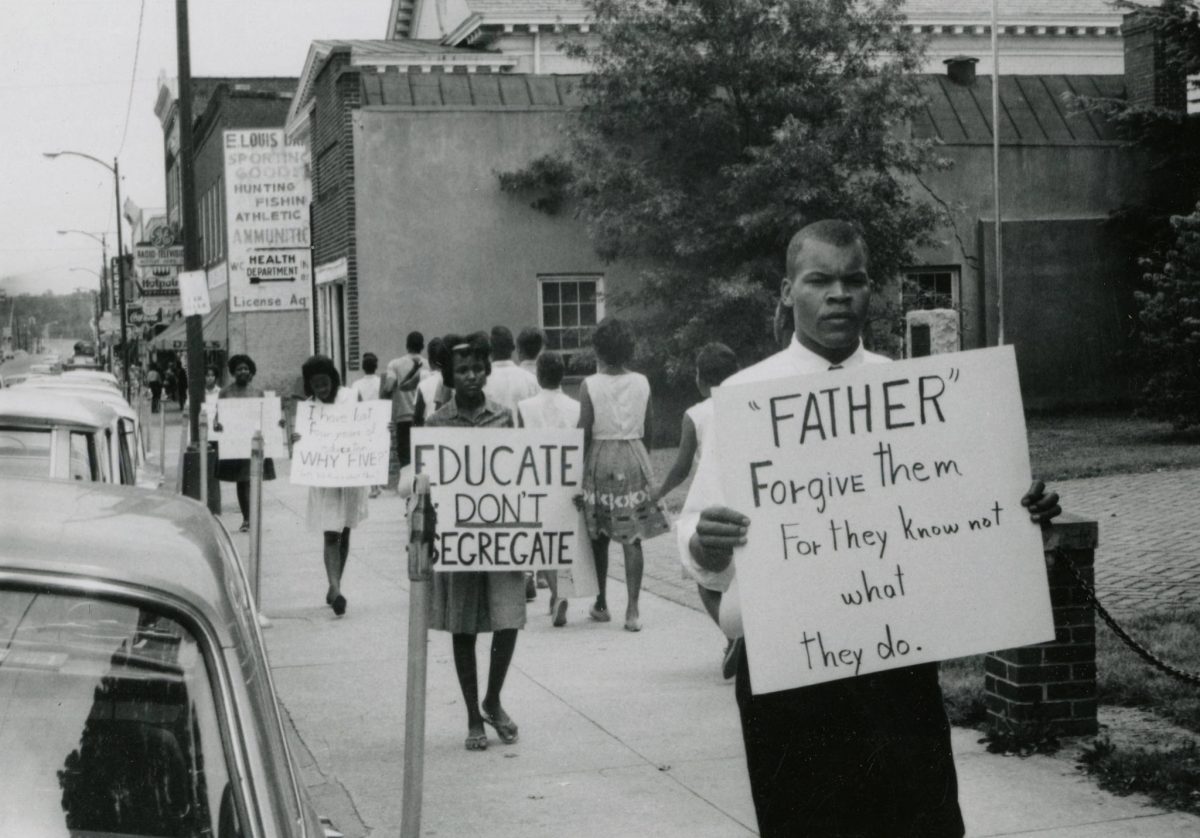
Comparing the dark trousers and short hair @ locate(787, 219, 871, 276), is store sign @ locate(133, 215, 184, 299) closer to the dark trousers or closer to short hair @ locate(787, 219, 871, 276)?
short hair @ locate(787, 219, 871, 276)

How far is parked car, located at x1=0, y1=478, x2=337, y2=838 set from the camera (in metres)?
2.41

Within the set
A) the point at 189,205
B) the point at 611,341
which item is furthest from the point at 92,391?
the point at 189,205

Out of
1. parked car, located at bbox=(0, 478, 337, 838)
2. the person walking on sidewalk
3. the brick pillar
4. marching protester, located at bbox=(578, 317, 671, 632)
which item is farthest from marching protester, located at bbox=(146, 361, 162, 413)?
parked car, located at bbox=(0, 478, 337, 838)

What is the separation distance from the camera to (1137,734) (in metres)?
6.50

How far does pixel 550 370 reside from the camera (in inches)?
389

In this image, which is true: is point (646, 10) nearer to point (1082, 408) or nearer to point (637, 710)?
point (1082, 408)

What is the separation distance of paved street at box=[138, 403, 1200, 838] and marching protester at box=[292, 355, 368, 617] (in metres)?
0.32

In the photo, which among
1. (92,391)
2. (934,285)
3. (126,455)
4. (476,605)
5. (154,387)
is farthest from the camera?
(154,387)

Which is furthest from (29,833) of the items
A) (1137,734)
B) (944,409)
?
(1137,734)

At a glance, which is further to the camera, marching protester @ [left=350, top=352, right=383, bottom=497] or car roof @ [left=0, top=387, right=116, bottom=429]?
marching protester @ [left=350, top=352, right=383, bottom=497]

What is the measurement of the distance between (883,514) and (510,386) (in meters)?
7.68

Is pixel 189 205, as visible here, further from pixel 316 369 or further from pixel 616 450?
pixel 616 450

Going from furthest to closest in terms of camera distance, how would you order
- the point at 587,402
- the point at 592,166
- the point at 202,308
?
the point at 592,166, the point at 202,308, the point at 587,402

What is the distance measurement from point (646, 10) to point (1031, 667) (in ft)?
56.9
